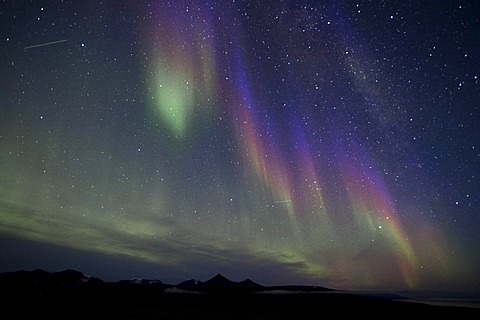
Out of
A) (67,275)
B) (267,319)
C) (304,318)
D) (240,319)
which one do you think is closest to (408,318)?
(304,318)

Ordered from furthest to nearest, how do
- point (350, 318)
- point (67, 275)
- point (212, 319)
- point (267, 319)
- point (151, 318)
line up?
point (67, 275) < point (350, 318) < point (267, 319) < point (212, 319) < point (151, 318)

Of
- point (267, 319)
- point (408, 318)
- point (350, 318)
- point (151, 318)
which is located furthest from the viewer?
point (408, 318)

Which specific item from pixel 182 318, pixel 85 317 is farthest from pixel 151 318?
pixel 85 317

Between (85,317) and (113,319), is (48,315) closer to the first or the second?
(85,317)

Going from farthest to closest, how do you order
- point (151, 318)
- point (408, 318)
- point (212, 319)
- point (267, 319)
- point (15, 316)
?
point (408, 318) < point (267, 319) < point (212, 319) < point (151, 318) < point (15, 316)

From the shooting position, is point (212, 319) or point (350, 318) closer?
point (212, 319)

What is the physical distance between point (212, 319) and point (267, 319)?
4.59m

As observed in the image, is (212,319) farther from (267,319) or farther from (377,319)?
(377,319)

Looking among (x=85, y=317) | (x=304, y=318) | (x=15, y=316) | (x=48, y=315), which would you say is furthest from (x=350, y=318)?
(x=15, y=316)

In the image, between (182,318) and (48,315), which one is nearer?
(48,315)

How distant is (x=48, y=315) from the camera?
1636cm

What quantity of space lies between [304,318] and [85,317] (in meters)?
16.5

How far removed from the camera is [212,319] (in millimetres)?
17922

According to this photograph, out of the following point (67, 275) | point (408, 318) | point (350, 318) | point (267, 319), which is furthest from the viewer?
point (67, 275)
